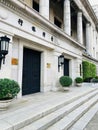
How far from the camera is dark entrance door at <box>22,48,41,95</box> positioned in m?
8.96

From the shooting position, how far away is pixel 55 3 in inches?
607

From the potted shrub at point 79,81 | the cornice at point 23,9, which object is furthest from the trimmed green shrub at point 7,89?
the potted shrub at point 79,81

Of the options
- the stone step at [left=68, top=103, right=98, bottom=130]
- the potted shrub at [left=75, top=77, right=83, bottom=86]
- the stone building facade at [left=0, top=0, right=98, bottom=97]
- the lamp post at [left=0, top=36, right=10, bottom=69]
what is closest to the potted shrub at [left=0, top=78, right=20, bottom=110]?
the stone building facade at [left=0, top=0, right=98, bottom=97]

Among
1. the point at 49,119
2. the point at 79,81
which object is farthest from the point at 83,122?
the point at 79,81

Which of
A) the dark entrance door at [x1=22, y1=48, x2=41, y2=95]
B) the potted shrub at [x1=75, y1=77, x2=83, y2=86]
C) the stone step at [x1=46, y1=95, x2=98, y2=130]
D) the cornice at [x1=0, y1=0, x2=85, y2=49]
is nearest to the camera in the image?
the stone step at [x1=46, y1=95, x2=98, y2=130]

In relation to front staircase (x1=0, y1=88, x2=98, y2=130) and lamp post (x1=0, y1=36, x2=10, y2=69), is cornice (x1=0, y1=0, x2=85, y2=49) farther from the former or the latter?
front staircase (x1=0, y1=88, x2=98, y2=130)

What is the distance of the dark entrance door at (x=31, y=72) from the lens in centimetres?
896

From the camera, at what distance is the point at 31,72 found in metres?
9.49

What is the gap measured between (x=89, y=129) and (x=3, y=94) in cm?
275

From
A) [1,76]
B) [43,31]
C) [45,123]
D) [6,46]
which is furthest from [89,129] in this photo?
[43,31]

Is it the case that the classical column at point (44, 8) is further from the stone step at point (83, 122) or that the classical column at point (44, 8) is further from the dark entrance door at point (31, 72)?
the stone step at point (83, 122)

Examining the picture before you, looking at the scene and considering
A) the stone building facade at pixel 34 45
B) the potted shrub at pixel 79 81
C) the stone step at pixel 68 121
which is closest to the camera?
the stone step at pixel 68 121

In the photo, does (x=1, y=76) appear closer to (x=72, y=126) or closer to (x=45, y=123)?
(x=45, y=123)

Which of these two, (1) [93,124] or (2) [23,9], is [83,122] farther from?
(2) [23,9]
